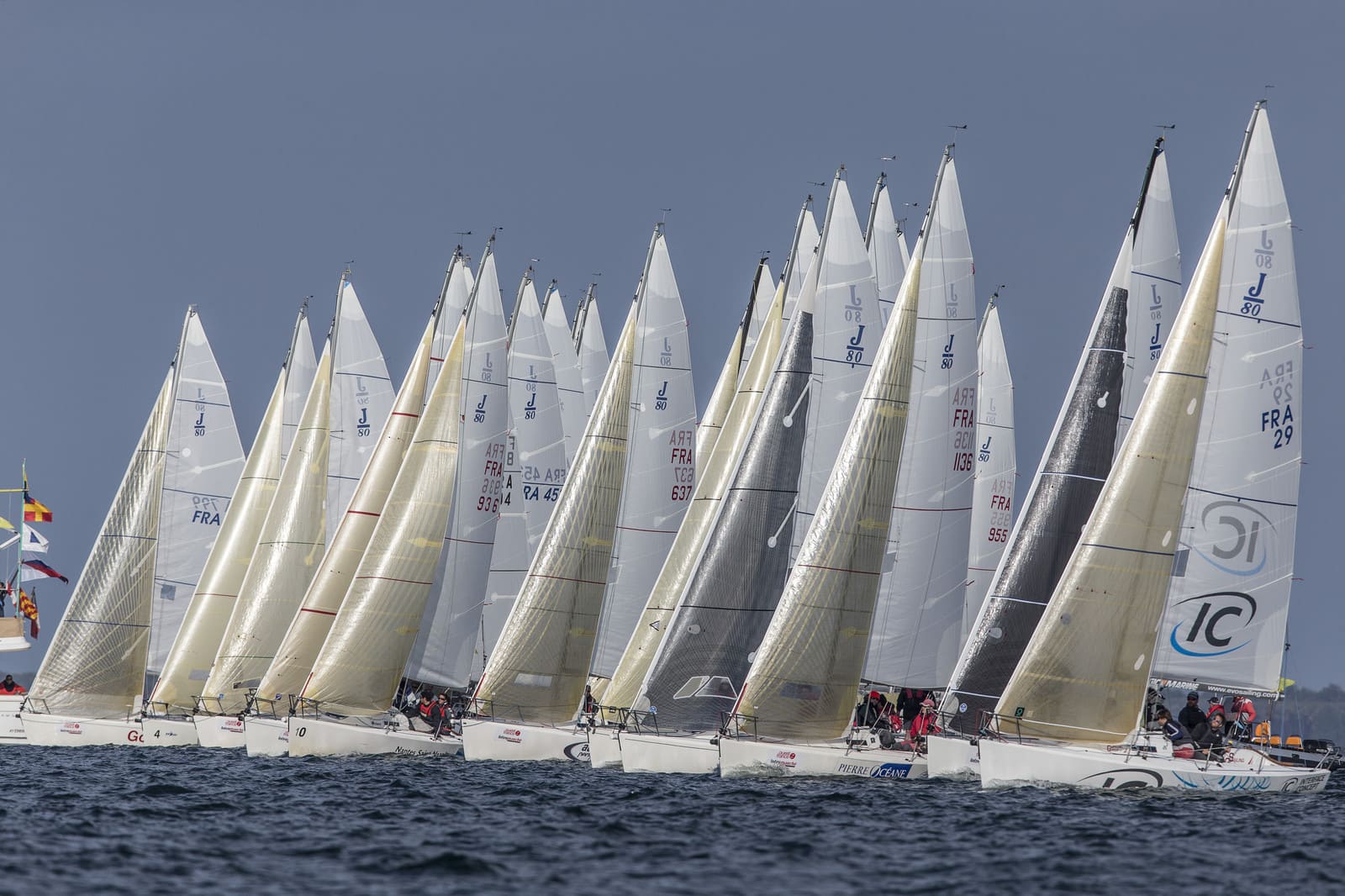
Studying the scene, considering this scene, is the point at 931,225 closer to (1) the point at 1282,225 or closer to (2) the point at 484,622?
(1) the point at 1282,225

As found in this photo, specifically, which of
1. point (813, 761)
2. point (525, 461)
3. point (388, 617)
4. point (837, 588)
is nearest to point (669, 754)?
point (813, 761)

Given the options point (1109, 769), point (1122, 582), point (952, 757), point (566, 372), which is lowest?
point (952, 757)

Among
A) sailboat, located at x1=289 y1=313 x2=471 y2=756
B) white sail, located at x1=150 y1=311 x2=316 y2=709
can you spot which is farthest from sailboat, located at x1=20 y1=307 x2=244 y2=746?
sailboat, located at x1=289 y1=313 x2=471 y2=756

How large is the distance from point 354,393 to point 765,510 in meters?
16.5

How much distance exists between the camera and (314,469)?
4503 centimetres

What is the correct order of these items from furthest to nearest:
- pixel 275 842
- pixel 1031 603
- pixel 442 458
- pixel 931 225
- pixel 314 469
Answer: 1. pixel 314 469
2. pixel 442 458
3. pixel 931 225
4. pixel 1031 603
5. pixel 275 842

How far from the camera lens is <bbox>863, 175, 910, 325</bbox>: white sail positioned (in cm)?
4103

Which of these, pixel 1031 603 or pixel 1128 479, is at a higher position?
pixel 1128 479

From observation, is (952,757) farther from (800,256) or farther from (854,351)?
(800,256)

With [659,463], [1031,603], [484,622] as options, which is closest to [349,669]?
[484,622]

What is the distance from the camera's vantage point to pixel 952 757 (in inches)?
1195

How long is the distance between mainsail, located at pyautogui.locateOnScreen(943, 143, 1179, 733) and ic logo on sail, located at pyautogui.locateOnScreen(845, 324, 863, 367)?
3.72 meters

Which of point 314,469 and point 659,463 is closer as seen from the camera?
point 659,463

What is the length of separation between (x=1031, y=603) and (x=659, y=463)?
32.9ft
